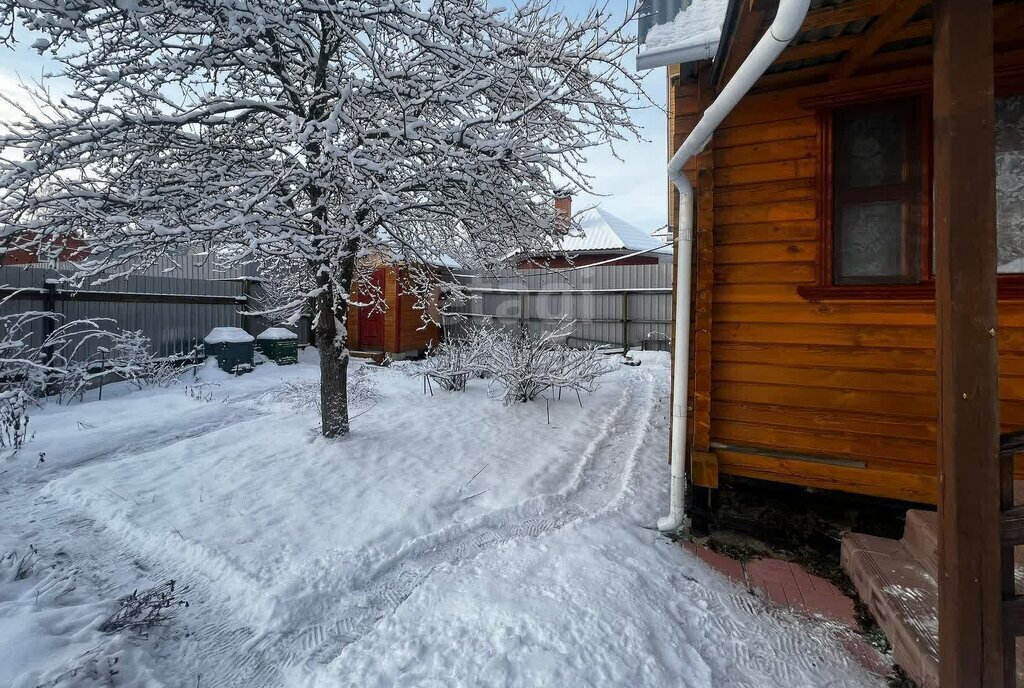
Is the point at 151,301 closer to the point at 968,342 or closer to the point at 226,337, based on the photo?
the point at 226,337

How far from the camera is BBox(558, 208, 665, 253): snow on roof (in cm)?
1655

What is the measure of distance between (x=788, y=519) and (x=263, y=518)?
349 centimetres

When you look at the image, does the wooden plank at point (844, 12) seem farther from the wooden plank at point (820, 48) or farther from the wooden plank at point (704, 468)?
the wooden plank at point (704, 468)

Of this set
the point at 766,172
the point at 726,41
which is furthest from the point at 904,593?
the point at 726,41

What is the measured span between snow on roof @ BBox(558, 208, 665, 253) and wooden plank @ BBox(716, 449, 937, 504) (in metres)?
13.0

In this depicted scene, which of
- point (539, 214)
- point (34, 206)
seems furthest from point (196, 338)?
point (539, 214)

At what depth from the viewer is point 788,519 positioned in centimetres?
305

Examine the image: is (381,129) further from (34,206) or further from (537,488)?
(537,488)

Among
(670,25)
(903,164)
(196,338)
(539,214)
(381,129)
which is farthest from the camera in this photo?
(196,338)

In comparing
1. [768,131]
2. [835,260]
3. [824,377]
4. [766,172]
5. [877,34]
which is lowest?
[824,377]

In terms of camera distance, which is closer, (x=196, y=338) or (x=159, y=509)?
(x=159, y=509)

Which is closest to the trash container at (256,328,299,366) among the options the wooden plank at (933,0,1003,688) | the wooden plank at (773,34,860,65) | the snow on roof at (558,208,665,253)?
the snow on roof at (558,208,665,253)

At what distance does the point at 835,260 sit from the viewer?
289 cm

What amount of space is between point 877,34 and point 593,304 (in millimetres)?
10243
